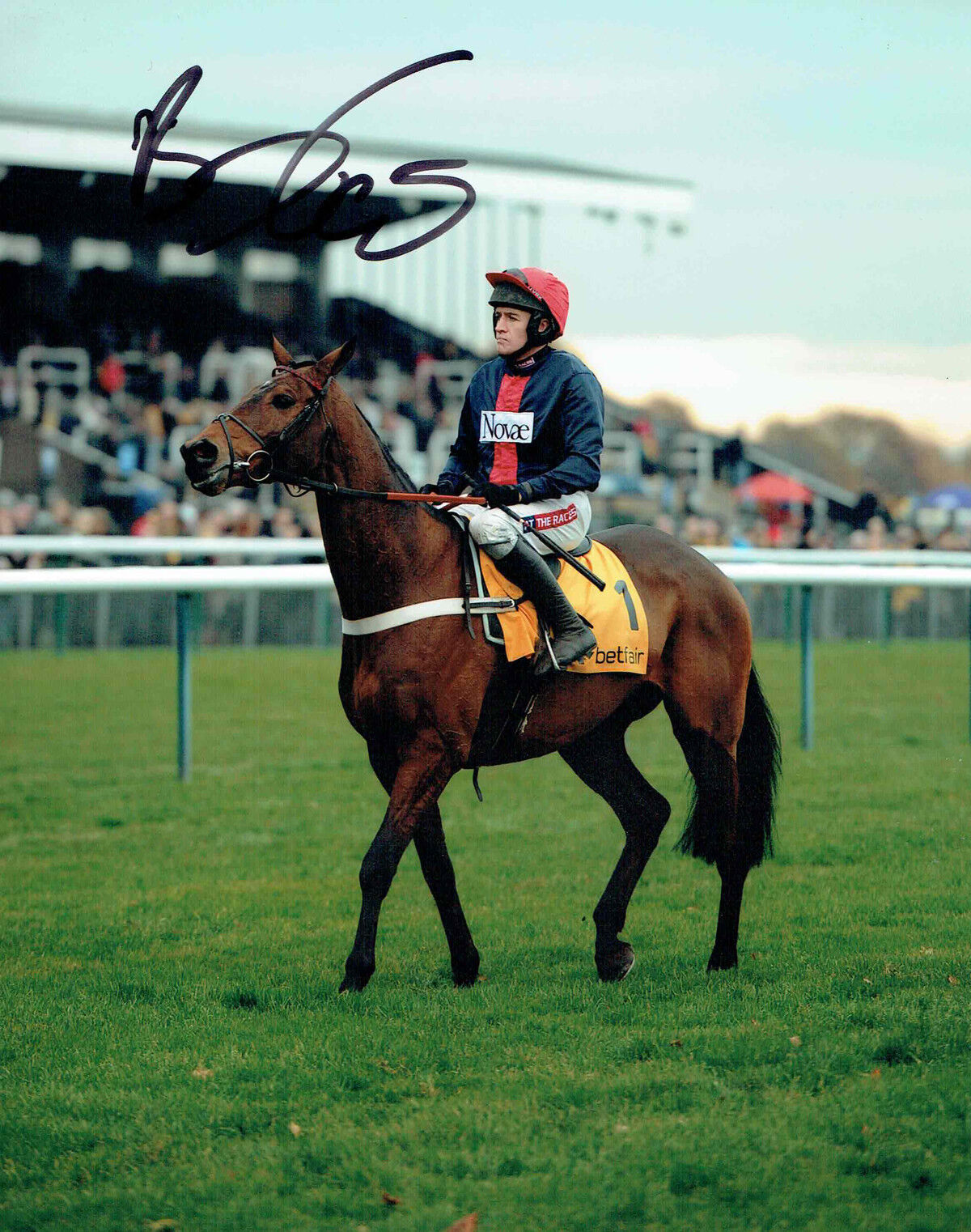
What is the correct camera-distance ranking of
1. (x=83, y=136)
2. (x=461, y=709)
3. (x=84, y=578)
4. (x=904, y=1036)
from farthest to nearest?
(x=83, y=136), (x=84, y=578), (x=461, y=709), (x=904, y=1036)

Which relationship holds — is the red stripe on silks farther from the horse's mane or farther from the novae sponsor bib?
the horse's mane

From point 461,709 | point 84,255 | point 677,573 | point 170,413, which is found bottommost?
point 461,709

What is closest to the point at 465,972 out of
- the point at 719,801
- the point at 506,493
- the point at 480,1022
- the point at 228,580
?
the point at 480,1022

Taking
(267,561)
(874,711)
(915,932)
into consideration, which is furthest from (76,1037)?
(267,561)

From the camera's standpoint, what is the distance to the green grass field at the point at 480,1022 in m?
3.28

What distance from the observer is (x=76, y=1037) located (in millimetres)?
4449

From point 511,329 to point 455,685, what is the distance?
3.69ft

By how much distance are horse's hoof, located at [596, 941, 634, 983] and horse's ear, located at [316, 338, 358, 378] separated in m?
2.02

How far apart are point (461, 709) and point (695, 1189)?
186cm

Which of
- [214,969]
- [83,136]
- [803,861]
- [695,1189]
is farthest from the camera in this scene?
[83,136]

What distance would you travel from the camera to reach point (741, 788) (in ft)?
18.1

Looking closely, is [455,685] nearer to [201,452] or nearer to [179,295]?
[201,452]

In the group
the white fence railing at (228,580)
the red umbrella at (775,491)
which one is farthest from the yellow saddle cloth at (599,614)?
the red umbrella at (775,491)

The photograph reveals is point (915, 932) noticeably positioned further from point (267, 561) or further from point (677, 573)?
point (267, 561)
